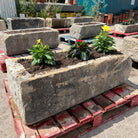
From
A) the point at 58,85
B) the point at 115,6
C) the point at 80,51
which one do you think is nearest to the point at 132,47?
the point at 80,51

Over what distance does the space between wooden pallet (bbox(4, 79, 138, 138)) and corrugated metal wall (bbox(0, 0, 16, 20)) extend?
24.6 ft

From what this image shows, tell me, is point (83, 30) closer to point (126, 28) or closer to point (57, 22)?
point (126, 28)

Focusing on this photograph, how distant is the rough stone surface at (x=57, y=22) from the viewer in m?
7.67

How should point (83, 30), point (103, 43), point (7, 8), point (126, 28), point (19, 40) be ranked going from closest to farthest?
point (103, 43) < point (19, 40) < point (83, 30) < point (126, 28) < point (7, 8)

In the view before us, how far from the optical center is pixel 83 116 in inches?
77.7

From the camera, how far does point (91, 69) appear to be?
2.07 m

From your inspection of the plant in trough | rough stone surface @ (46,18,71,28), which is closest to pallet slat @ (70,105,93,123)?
the plant in trough

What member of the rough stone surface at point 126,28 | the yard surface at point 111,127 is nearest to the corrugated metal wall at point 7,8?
the rough stone surface at point 126,28

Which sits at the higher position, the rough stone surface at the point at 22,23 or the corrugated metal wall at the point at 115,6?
the corrugated metal wall at the point at 115,6

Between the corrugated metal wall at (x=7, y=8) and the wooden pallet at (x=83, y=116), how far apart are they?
7.49 m

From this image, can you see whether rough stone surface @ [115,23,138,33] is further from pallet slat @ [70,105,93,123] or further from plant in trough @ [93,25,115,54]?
pallet slat @ [70,105,93,123]

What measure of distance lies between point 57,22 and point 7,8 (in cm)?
308

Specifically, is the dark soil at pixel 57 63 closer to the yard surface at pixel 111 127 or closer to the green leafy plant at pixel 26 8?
the yard surface at pixel 111 127

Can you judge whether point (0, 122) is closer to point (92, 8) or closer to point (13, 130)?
point (13, 130)
